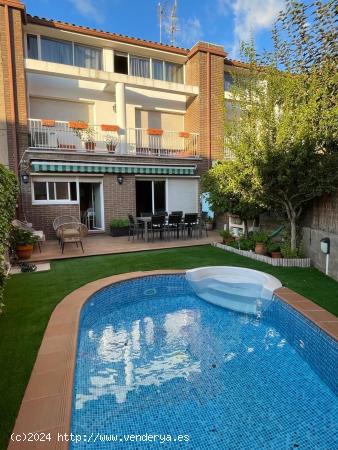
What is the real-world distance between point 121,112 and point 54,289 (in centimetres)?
1332

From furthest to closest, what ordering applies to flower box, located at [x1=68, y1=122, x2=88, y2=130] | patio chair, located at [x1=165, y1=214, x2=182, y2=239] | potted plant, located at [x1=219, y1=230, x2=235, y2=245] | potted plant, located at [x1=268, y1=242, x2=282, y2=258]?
flower box, located at [x1=68, y1=122, x2=88, y2=130] → patio chair, located at [x1=165, y1=214, x2=182, y2=239] → potted plant, located at [x1=219, y1=230, x2=235, y2=245] → potted plant, located at [x1=268, y1=242, x2=282, y2=258]

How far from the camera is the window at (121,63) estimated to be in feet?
64.2

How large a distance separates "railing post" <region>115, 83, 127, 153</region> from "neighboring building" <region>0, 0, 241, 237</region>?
60 millimetres

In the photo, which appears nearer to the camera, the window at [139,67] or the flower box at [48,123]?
the flower box at [48,123]

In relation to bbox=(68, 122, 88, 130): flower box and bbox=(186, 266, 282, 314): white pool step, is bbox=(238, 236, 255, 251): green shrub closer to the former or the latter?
bbox=(186, 266, 282, 314): white pool step

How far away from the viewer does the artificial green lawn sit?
13.6ft

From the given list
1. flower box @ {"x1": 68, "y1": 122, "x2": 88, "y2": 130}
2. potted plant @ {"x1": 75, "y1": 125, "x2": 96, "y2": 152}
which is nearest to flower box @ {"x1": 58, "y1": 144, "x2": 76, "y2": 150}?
potted plant @ {"x1": 75, "y1": 125, "x2": 96, "y2": 152}

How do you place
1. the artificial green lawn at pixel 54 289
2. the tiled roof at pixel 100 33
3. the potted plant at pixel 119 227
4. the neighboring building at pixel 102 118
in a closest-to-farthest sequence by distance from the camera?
the artificial green lawn at pixel 54 289 < the neighboring building at pixel 102 118 < the tiled roof at pixel 100 33 < the potted plant at pixel 119 227

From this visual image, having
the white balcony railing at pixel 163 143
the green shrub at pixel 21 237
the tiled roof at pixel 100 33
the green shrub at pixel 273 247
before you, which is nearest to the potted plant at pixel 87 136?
the white balcony railing at pixel 163 143

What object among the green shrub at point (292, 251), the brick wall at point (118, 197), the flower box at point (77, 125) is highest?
the flower box at point (77, 125)

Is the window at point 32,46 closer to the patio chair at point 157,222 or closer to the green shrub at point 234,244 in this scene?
the patio chair at point 157,222

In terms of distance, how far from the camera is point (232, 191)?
12.1m

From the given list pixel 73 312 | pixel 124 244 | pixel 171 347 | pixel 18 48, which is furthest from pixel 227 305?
pixel 18 48

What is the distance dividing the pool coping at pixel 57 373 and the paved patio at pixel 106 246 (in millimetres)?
4949
